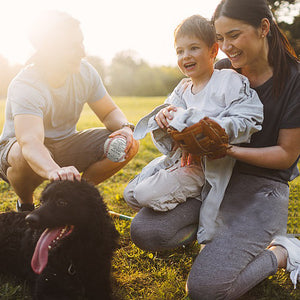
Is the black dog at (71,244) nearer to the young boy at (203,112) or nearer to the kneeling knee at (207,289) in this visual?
the young boy at (203,112)

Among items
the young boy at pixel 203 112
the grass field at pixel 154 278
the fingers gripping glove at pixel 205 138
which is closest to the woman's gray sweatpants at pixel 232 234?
the young boy at pixel 203 112

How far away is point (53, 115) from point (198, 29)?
1603mm

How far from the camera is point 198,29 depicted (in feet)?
8.24

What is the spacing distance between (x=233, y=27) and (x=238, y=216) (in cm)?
130

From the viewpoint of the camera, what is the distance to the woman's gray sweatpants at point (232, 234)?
2.26 metres

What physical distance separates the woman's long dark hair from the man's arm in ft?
4.96

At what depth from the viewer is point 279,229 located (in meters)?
2.53

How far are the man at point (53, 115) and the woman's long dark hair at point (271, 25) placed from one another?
4.49ft

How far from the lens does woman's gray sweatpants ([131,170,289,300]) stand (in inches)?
88.9

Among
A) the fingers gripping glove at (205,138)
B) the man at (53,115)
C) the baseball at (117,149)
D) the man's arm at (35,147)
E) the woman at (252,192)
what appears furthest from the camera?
the baseball at (117,149)

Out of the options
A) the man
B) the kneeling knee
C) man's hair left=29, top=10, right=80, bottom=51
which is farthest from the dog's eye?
man's hair left=29, top=10, right=80, bottom=51

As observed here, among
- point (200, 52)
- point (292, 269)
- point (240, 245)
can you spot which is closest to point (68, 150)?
point (200, 52)

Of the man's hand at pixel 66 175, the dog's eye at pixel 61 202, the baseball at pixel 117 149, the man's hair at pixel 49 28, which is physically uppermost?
the man's hair at pixel 49 28

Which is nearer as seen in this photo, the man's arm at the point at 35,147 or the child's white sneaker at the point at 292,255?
the child's white sneaker at the point at 292,255
